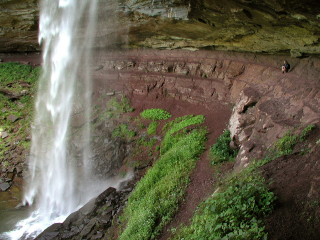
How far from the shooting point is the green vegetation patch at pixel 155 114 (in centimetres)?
1306

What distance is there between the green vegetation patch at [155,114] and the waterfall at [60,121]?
358 centimetres

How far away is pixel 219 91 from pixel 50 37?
34.9 feet

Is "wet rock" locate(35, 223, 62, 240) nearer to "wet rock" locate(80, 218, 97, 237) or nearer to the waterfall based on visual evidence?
"wet rock" locate(80, 218, 97, 237)

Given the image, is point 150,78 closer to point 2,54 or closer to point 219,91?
point 219,91

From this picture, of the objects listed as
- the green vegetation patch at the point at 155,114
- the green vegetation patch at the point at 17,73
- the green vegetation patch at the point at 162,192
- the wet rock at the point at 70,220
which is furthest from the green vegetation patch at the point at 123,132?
the green vegetation patch at the point at 17,73

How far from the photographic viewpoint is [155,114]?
13258 millimetres

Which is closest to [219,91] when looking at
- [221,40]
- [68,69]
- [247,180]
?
[221,40]

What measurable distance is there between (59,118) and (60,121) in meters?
0.29

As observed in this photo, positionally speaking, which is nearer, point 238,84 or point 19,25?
point 238,84

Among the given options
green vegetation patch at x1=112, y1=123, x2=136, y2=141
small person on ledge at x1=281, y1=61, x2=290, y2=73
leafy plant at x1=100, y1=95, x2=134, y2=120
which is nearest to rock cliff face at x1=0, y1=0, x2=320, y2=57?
small person on ledge at x1=281, y1=61, x2=290, y2=73

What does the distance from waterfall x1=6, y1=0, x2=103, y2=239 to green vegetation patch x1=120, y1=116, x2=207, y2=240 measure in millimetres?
3903

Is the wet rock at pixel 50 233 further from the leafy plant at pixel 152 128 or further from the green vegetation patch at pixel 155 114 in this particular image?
the green vegetation patch at pixel 155 114

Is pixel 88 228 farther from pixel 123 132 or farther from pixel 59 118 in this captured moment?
pixel 59 118

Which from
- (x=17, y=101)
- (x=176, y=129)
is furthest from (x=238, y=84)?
(x=17, y=101)
